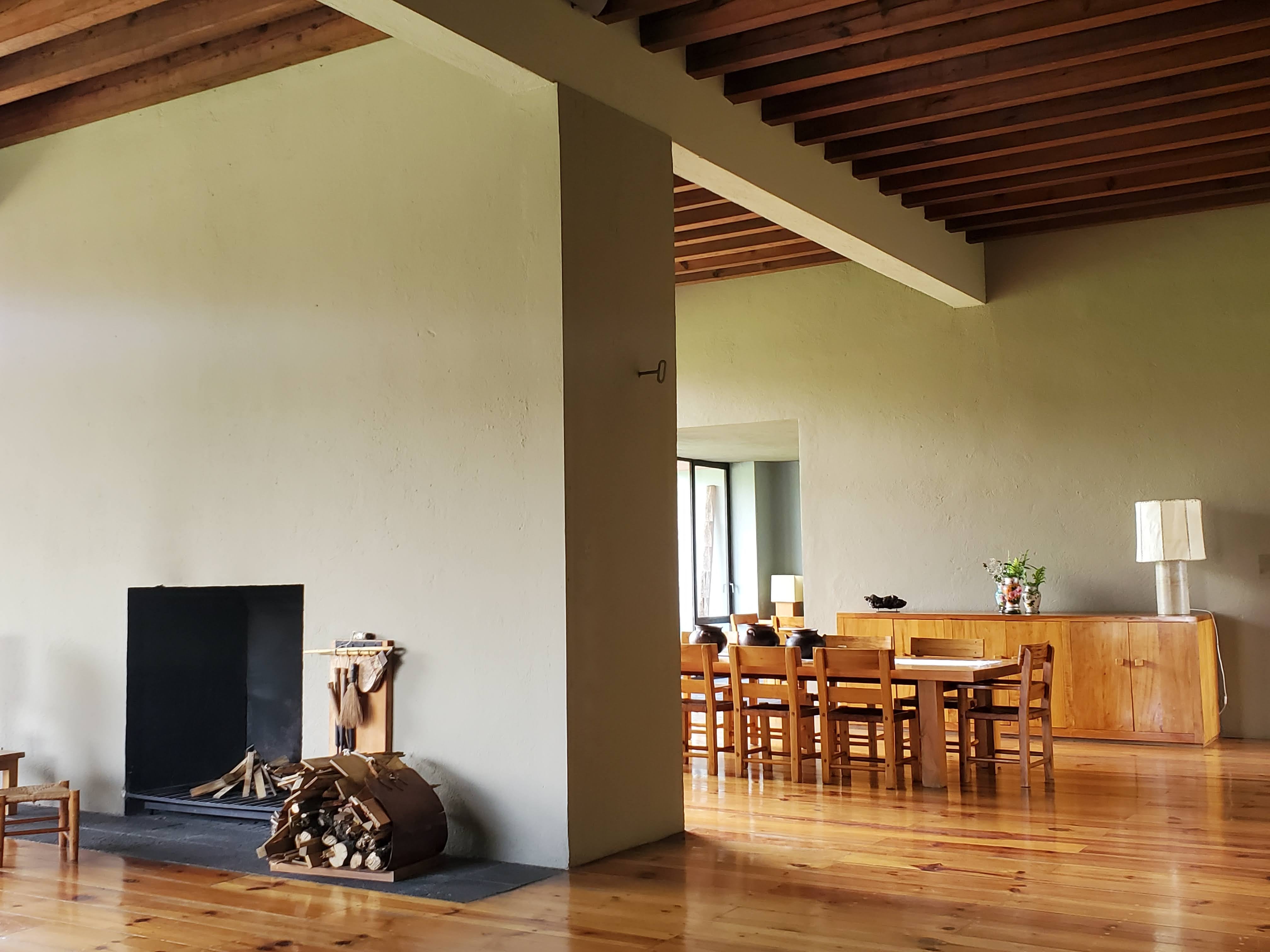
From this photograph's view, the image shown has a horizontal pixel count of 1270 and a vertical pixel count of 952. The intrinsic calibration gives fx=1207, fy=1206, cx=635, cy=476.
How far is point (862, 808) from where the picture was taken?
19.5 feet

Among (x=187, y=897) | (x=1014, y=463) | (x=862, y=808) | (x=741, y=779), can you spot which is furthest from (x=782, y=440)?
(x=187, y=897)

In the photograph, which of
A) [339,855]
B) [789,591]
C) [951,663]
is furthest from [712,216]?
[789,591]

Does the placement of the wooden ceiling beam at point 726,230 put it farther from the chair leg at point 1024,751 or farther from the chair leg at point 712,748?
the chair leg at point 1024,751

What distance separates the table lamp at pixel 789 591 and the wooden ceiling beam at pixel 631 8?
32.2ft

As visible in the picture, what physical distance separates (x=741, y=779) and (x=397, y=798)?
8.69 ft

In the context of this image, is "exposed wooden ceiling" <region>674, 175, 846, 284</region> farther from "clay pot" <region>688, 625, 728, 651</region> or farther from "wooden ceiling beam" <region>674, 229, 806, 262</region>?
"clay pot" <region>688, 625, 728, 651</region>

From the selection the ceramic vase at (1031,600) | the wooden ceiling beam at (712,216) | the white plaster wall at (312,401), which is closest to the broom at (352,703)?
the white plaster wall at (312,401)

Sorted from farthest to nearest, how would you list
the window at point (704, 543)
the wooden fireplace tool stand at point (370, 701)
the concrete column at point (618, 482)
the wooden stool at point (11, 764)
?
the window at point (704, 543) → the wooden stool at point (11, 764) → the wooden fireplace tool stand at point (370, 701) → the concrete column at point (618, 482)

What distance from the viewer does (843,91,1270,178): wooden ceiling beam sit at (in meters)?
6.41

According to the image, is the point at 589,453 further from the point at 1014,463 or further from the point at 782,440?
the point at 782,440

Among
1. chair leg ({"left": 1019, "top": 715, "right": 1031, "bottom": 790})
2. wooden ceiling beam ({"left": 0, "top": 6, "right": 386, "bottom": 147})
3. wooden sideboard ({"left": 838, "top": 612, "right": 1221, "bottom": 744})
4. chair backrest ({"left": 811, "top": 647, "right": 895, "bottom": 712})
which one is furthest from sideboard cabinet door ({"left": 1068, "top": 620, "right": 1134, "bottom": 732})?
wooden ceiling beam ({"left": 0, "top": 6, "right": 386, "bottom": 147})

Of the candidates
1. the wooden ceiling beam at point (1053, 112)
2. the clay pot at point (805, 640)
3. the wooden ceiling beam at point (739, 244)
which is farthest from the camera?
the wooden ceiling beam at point (739, 244)

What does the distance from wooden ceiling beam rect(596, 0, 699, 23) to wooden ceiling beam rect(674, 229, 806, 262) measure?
3686 millimetres

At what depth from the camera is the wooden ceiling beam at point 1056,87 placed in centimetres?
570
